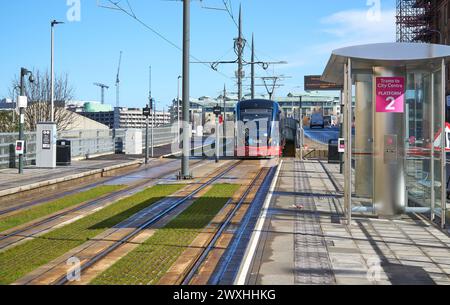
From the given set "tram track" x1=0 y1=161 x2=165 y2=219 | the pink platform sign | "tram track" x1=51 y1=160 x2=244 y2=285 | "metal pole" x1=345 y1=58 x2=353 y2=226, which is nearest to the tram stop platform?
"metal pole" x1=345 y1=58 x2=353 y2=226

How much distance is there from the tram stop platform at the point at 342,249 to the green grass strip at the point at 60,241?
306cm

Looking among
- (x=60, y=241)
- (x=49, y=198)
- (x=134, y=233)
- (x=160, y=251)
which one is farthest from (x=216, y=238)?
(x=49, y=198)

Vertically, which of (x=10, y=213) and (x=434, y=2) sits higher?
(x=434, y=2)

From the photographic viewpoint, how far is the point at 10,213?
44.6ft

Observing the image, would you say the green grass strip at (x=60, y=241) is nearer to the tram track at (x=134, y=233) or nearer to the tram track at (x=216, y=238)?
the tram track at (x=134, y=233)

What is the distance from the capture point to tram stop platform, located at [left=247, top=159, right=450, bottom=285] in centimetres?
741

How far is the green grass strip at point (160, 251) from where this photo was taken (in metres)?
7.39

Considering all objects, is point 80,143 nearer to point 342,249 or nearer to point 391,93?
point 391,93

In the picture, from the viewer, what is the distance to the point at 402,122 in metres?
12.1

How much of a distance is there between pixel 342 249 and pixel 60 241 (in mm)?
4738
